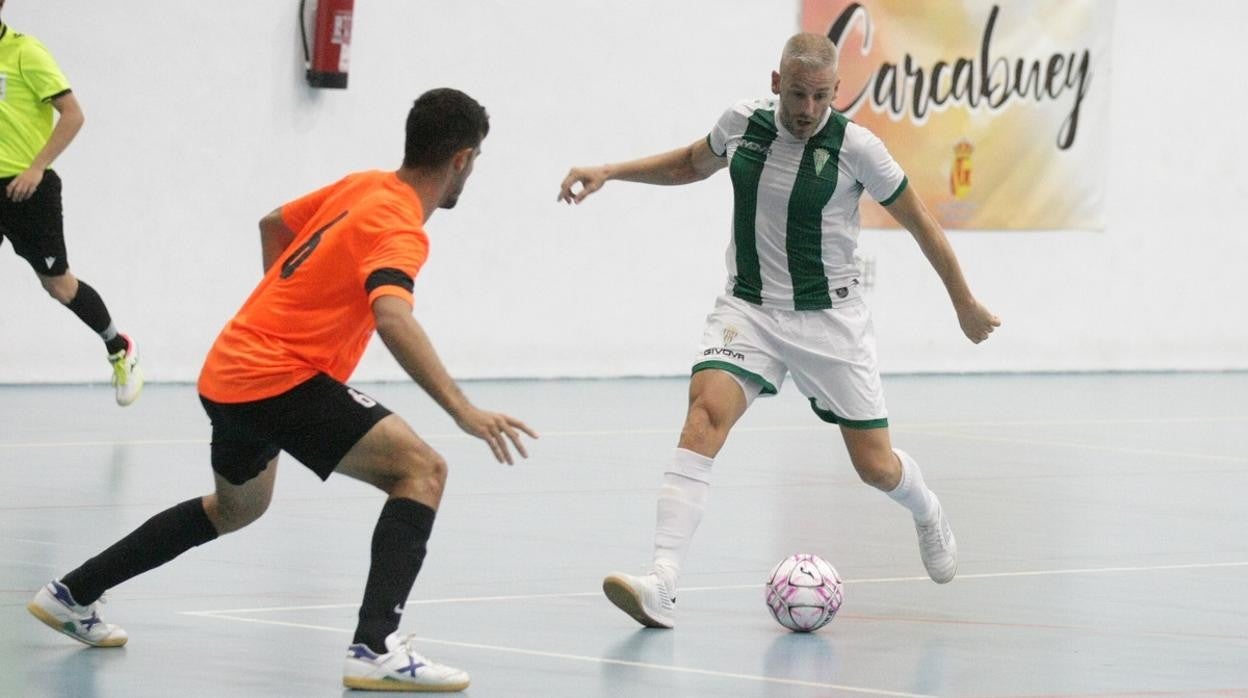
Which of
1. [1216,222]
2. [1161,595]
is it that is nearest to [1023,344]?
[1216,222]

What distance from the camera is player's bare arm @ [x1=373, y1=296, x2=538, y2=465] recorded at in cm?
474

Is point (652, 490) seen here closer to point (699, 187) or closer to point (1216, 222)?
point (699, 187)

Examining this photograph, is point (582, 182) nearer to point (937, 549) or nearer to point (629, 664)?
point (937, 549)

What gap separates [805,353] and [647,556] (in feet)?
3.82

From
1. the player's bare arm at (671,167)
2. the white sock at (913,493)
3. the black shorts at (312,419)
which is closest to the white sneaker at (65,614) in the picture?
the black shorts at (312,419)

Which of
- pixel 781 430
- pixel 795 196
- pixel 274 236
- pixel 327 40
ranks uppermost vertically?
pixel 327 40

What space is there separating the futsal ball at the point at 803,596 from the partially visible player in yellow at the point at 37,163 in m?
5.88

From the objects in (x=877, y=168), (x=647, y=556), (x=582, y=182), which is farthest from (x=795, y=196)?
(x=647, y=556)

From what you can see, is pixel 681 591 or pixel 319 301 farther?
pixel 681 591

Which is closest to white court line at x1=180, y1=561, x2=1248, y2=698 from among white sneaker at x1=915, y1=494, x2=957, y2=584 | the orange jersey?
white sneaker at x1=915, y1=494, x2=957, y2=584

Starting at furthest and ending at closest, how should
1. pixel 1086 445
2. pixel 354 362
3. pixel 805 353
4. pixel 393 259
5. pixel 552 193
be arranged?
pixel 552 193, pixel 1086 445, pixel 805 353, pixel 354 362, pixel 393 259

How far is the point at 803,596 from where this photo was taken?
5.97 metres

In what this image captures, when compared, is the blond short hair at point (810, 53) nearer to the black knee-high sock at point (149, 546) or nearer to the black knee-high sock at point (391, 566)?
the black knee-high sock at point (391, 566)

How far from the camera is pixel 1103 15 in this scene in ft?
56.6
